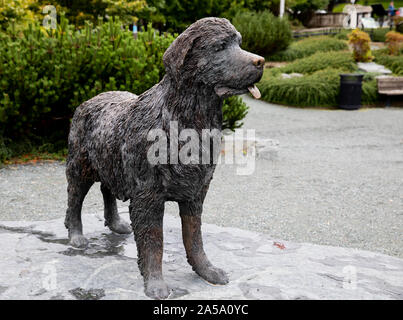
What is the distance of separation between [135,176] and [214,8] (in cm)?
1627

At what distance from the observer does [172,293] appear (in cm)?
296

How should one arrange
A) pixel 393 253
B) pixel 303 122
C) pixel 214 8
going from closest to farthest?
pixel 393 253 → pixel 303 122 → pixel 214 8

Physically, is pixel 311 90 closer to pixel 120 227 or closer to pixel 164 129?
pixel 120 227

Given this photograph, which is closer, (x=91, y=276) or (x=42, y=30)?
(x=91, y=276)

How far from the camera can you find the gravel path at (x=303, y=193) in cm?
518

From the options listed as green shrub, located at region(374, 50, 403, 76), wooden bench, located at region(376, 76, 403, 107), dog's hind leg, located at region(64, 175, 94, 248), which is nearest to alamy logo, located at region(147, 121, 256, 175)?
dog's hind leg, located at region(64, 175, 94, 248)

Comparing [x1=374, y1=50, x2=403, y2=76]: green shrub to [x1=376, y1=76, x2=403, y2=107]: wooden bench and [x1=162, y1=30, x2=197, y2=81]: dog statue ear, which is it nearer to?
[x1=376, y1=76, x2=403, y2=107]: wooden bench

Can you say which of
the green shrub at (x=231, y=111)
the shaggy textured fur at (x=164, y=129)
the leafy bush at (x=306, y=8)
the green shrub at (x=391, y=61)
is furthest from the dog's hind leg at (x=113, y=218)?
the leafy bush at (x=306, y=8)

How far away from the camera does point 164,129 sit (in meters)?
2.76

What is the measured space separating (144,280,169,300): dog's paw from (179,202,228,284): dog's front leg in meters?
0.33

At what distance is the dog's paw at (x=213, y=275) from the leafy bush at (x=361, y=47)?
603 inches

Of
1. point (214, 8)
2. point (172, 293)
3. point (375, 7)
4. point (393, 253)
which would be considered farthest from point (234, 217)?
point (375, 7)

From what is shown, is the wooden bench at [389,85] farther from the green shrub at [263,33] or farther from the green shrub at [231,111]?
the green shrub at [231,111]

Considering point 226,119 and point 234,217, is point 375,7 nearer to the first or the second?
point 226,119
